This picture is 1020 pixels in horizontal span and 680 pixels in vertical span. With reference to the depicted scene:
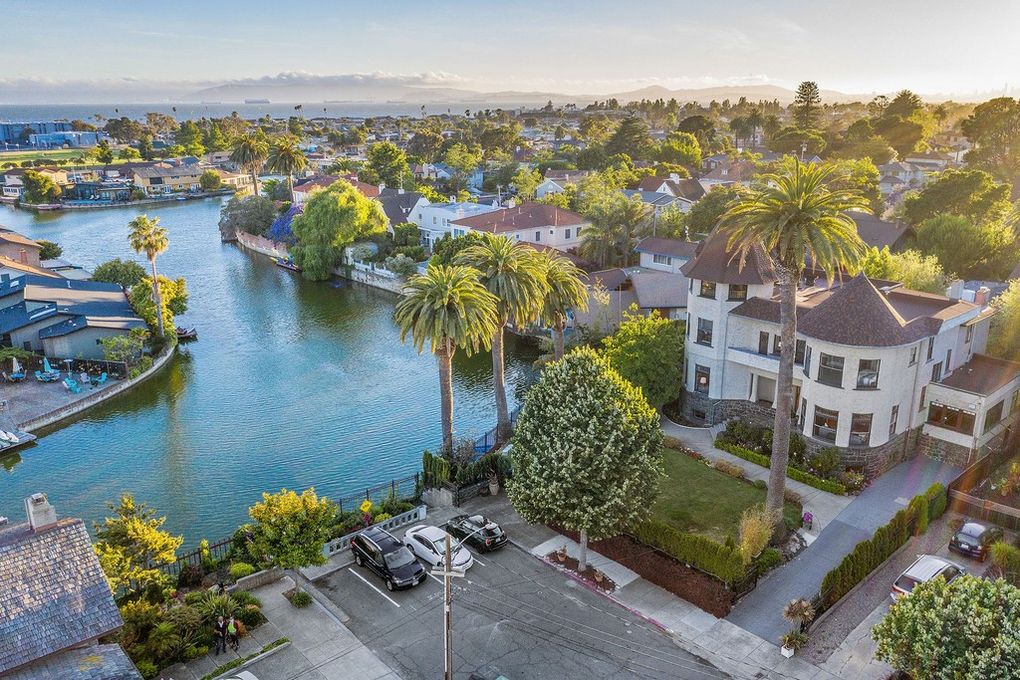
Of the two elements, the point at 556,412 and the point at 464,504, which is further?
the point at 464,504

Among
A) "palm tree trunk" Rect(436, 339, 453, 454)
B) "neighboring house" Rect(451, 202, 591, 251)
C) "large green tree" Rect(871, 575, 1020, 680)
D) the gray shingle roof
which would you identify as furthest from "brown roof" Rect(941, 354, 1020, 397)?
"neighboring house" Rect(451, 202, 591, 251)

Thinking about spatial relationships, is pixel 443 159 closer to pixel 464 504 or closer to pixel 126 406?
pixel 126 406

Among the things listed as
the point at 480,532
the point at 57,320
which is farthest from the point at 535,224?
the point at 480,532

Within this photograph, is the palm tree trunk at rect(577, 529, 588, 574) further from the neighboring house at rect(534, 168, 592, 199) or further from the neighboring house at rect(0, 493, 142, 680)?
the neighboring house at rect(534, 168, 592, 199)

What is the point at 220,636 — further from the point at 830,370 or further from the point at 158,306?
the point at 158,306

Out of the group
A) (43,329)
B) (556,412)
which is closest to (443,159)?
(43,329)

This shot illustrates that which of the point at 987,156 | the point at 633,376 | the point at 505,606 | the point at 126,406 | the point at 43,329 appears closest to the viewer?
the point at 505,606
